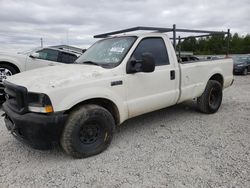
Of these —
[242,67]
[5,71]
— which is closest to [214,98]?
[5,71]

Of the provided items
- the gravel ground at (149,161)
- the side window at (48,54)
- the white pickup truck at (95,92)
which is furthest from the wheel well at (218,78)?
the side window at (48,54)

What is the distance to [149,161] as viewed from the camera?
3.47 meters

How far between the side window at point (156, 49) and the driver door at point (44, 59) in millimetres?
4270

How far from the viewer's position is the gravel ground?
3.01 metres

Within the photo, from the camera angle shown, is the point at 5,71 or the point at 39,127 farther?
the point at 5,71

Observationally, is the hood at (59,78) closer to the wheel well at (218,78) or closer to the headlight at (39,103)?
the headlight at (39,103)

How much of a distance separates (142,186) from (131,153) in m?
0.89

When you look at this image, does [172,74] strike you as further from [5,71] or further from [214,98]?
[5,71]

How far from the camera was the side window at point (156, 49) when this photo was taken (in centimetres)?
432

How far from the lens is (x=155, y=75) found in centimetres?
435

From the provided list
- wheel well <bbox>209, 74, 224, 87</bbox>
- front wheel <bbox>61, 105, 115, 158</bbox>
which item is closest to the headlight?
front wheel <bbox>61, 105, 115, 158</bbox>

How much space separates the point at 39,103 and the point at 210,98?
4.14 meters

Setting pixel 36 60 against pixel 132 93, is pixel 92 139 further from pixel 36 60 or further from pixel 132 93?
pixel 36 60

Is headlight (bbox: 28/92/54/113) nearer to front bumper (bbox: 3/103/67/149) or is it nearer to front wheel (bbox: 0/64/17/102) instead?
front bumper (bbox: 3/103/67/149)
